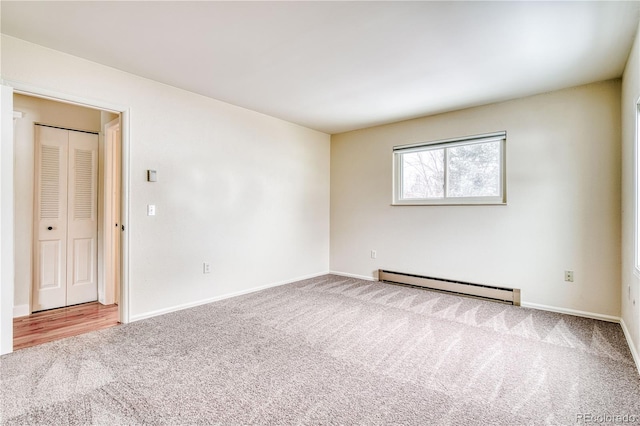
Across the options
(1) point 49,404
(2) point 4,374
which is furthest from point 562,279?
(2) point 4,374

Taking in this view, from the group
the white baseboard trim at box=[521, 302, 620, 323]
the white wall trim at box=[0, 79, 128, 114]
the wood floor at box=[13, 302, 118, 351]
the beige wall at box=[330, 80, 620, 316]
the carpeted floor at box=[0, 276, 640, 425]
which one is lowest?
the wood floor at box=[13, 302, 118, 351]

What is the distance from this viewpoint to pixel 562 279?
3.36 metres

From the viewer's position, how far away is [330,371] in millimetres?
2098

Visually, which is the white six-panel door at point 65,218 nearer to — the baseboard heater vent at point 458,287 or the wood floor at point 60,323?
the wood floor at point 60,323

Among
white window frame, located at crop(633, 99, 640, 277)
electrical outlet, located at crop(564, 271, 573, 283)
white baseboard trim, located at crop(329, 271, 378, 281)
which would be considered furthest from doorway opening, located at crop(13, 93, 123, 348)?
electrical outlet, located at crop(564, 271, 573, 283)

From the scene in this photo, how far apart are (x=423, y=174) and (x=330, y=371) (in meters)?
3.23

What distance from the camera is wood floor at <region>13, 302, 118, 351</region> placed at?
270cm

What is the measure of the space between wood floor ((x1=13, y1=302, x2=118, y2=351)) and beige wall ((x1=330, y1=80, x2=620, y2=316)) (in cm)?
358

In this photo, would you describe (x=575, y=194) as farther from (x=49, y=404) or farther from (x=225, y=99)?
(x=49, y=404)

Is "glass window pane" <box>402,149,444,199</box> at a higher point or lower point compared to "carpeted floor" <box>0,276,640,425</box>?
higher

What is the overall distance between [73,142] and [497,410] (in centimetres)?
474

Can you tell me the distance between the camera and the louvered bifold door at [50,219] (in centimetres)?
341

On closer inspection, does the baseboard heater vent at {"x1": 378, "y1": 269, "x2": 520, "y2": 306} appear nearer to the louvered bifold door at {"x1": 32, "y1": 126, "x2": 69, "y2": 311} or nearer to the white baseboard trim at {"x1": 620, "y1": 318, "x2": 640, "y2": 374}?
the white baseboard trim at {"x1": 620, "y1": 318, "x2": 640, "y2": 374}

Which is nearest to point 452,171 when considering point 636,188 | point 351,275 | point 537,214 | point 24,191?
point 537,214
